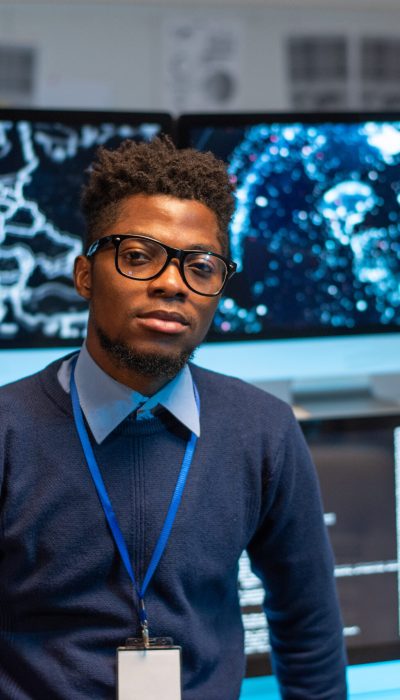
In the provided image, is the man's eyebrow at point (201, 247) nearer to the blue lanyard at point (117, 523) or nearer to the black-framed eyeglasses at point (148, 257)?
the black-framed eyeglasses at point (148, 257)

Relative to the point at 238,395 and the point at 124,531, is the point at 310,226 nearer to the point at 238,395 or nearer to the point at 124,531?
the point at 238,395

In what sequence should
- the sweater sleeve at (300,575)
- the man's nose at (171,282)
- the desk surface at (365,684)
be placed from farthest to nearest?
the desk surface at (365,684) < the sweater sleeve at (300,575) < the man's nose at (171,282)

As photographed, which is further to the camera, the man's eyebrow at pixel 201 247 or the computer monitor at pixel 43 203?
the computer monitor at pixel 43 203

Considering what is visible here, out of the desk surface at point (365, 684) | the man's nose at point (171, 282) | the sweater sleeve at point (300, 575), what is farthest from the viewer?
the desk surface at point (365, 684)

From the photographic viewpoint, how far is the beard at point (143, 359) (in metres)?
0.84

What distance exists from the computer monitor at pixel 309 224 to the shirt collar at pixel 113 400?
41 cm

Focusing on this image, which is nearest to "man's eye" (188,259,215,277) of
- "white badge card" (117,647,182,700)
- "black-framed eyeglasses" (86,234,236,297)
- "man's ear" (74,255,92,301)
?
"black-framed eyeglasses" (86,234,236,297)

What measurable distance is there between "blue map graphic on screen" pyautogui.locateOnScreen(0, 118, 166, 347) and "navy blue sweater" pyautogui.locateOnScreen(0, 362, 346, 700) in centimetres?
36

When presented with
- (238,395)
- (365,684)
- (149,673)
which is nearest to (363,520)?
(365,684)

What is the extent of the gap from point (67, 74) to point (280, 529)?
110 cm

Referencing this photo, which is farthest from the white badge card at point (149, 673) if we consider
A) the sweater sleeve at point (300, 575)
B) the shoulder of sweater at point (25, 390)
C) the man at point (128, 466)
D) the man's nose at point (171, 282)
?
the man's nose at point (171, 282)

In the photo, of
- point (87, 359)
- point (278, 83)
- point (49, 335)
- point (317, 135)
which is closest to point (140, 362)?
point (87, 359)

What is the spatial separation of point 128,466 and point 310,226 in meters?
0.62

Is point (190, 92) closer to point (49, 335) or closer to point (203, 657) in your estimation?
point (49, 335)
